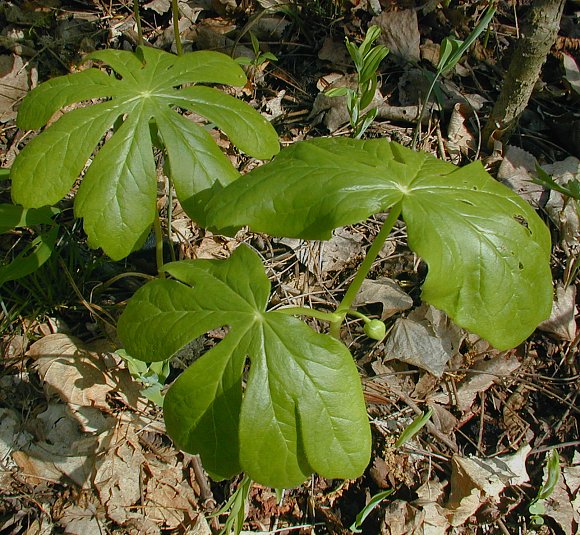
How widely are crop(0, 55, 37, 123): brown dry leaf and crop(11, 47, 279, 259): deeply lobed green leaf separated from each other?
48.0 inches

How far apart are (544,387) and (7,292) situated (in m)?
2.02

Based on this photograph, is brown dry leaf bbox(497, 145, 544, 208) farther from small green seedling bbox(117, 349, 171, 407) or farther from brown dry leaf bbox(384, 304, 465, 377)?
small green seedling bbox(117, 349, 171, 407)

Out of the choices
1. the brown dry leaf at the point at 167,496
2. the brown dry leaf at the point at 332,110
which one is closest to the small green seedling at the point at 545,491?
the brown dry leaf at the point at 167,496

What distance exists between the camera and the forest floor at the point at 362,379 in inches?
73.7

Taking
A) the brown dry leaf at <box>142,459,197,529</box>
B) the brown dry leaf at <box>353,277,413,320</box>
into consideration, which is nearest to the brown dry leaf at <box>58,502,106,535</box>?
the brown dry leaf at <box>142,459,197,529</box>

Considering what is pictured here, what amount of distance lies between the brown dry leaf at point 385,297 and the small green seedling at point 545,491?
0.70 metres

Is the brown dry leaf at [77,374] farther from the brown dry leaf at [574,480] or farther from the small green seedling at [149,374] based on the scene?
the brown dry leaf at [574,480]

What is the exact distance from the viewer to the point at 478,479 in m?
1.90

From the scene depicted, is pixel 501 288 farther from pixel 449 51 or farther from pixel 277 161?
pixel 449 51

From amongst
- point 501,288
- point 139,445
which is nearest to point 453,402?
point 501,288

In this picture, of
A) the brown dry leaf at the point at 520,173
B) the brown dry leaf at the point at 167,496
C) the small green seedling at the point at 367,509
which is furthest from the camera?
the brown dry leaf at the point at 520,173

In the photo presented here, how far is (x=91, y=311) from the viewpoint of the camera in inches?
78.8

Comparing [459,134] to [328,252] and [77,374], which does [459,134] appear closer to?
[328,252]

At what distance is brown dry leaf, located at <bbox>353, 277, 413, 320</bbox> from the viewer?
7.03 feet
